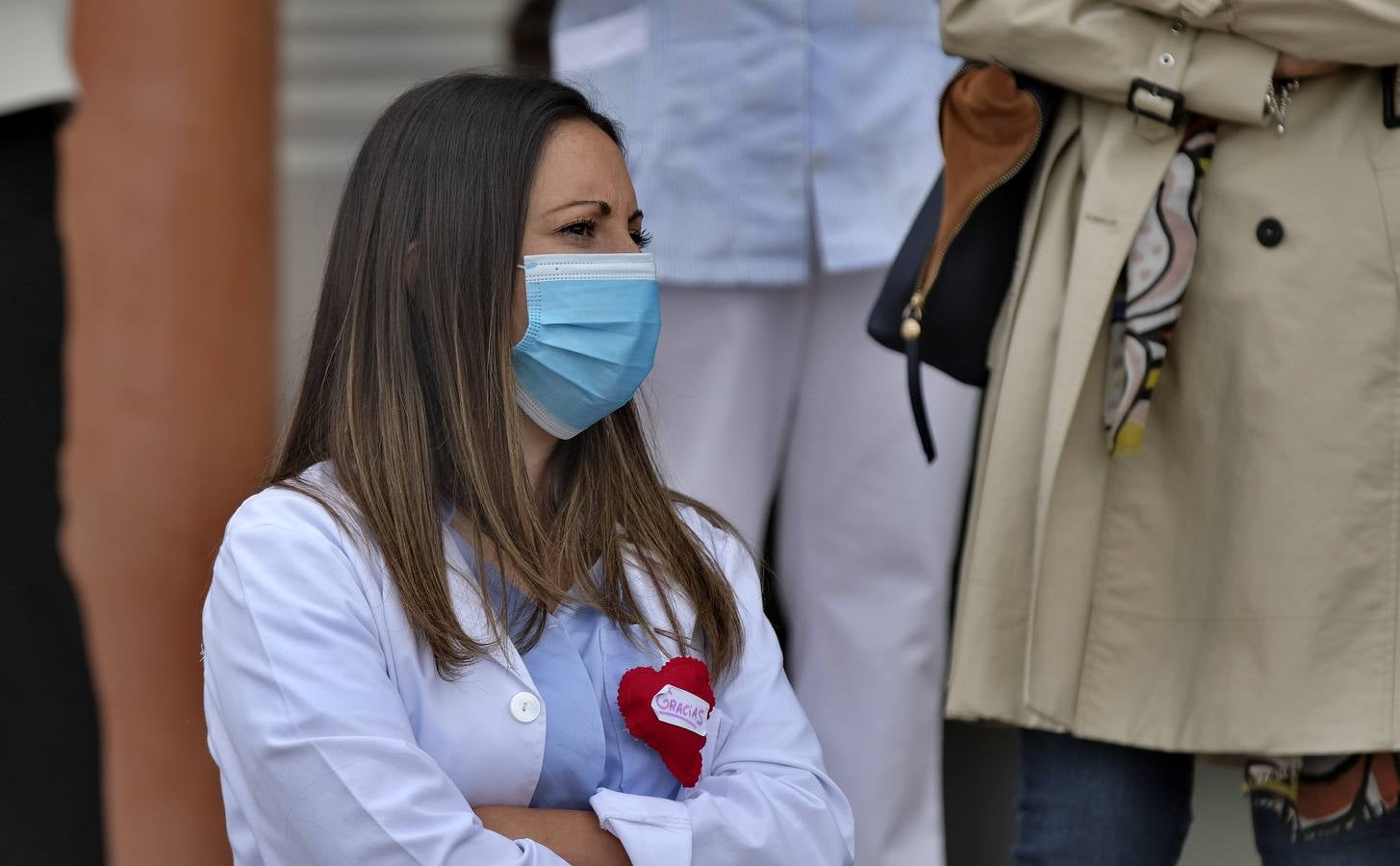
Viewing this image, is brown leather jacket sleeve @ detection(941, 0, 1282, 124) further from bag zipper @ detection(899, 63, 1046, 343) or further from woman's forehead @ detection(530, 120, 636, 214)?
woman's forehead @ detection(530, 120, 636, 214)

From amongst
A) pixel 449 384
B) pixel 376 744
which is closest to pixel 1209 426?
pixel 449 384

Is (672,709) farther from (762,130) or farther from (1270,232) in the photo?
(762,130)

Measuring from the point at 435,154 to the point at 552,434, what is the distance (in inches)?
14.4

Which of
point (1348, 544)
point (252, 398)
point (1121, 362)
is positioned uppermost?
point (1121, 362)

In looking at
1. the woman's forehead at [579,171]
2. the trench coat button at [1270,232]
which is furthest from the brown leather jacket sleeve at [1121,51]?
the woman's forehead at [579,171]

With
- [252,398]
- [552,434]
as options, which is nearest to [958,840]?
[552,434]

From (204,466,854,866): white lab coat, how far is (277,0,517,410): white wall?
4.60 meters

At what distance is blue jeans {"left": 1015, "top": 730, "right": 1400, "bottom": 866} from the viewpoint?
2.52 meters

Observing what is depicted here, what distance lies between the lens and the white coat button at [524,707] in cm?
201

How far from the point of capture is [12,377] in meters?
2.43

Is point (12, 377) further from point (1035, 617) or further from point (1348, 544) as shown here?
point (1348, 544)

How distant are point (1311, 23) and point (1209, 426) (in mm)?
521

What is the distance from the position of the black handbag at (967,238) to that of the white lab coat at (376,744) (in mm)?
700

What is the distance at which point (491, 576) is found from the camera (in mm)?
2133
